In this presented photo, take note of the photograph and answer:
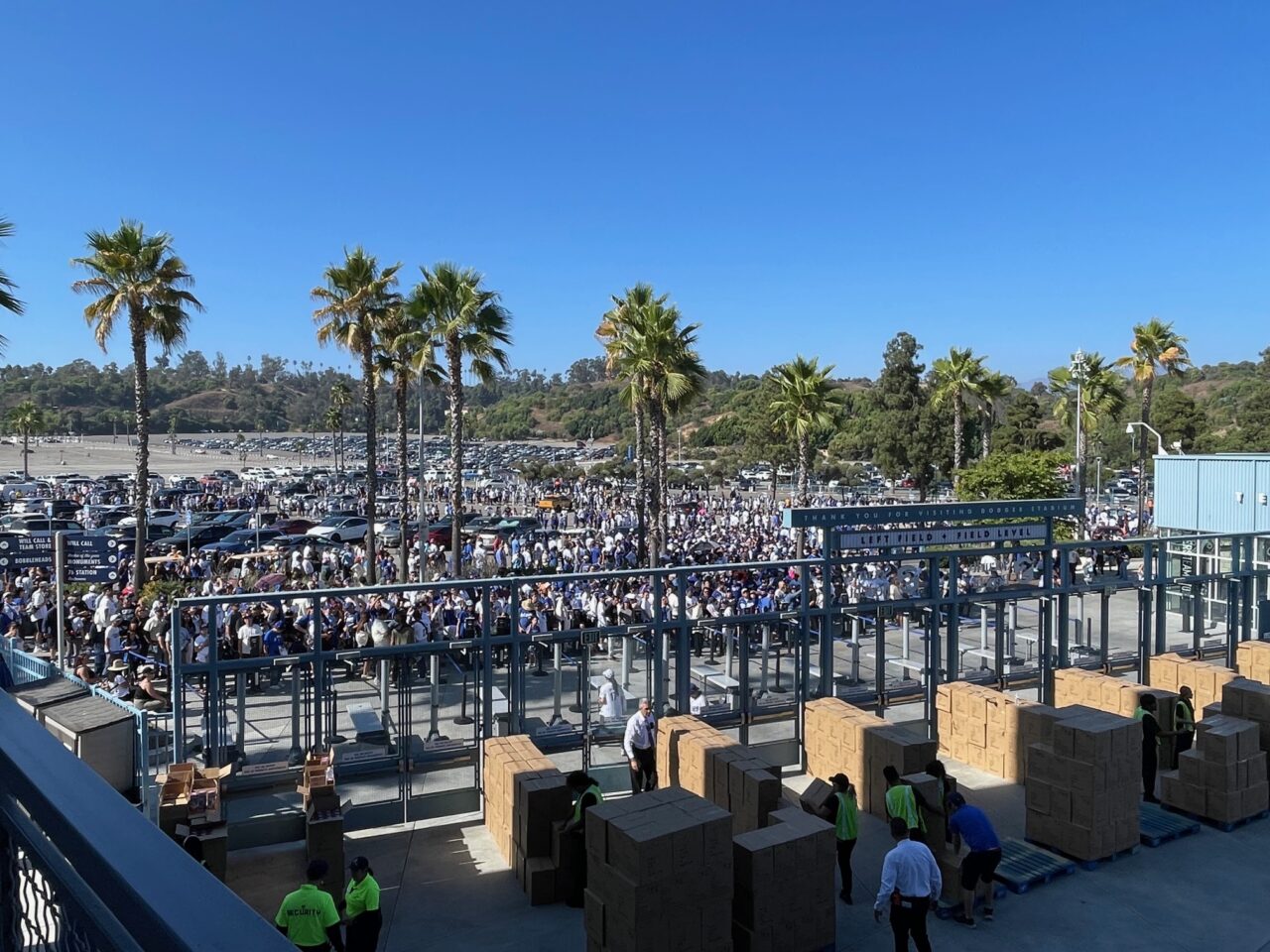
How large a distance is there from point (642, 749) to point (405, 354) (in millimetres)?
19337

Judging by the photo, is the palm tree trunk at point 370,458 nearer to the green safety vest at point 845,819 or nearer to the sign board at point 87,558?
the sign board at point 87,558

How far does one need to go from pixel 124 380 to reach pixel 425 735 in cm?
20320

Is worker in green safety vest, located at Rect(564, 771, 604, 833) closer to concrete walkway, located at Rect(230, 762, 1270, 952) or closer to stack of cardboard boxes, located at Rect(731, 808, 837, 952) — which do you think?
concrete walkway, located at Rect(230, 762, 1270, 952)

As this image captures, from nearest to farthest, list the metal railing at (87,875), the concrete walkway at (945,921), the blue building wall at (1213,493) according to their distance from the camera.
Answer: the metal railing at (87,875)
the concrete walkway at (945,921)
the blue building wall at (1213,493)

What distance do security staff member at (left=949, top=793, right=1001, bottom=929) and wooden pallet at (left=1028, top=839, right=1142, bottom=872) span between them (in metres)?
2.00

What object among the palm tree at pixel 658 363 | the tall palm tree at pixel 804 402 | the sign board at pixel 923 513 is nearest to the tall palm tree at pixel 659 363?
the palm tree at pixel 658 363

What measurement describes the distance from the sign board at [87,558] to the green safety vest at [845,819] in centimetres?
1311

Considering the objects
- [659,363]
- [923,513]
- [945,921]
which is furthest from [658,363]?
[945,921]

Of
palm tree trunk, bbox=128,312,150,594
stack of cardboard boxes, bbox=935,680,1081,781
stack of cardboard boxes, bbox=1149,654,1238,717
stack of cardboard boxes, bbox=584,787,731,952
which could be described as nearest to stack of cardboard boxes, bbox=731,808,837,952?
stack of cardboard boxes, bbox=584,787,731,952

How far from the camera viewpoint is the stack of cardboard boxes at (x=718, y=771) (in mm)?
10922

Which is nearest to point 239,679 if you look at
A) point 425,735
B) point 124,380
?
point 425,735

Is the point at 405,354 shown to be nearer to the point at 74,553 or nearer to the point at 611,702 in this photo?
the point at 74,553

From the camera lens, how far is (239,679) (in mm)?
11961

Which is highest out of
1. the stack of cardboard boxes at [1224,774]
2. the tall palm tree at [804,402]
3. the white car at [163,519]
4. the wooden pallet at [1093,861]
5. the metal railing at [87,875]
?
the tall palm tree at [804,402]
